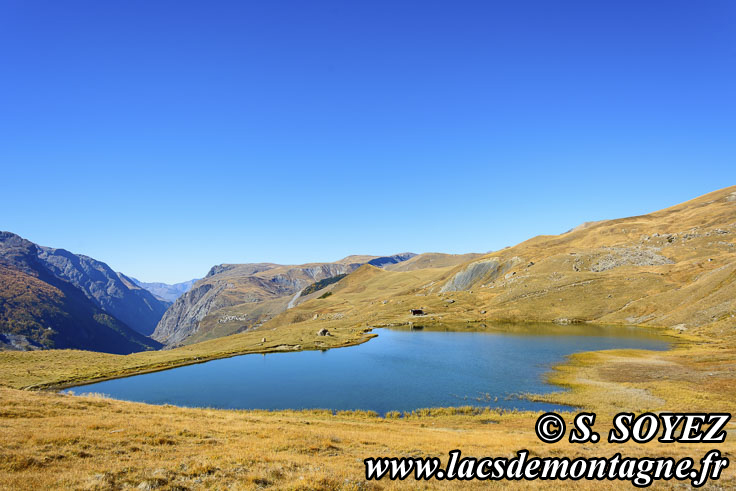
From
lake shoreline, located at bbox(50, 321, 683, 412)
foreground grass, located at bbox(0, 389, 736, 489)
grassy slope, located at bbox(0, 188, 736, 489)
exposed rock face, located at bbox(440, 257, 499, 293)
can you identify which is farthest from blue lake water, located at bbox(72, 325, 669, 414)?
exposed rock face, located at bbox(440, 257, 499, 293)

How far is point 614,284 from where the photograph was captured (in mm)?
127938

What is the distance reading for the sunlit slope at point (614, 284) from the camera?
9712 centimetres

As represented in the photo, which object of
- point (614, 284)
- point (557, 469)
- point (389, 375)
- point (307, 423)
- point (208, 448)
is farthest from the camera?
point (614, 284)

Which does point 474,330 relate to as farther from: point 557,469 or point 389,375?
point 557,469

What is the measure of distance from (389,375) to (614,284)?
10811 centimetres

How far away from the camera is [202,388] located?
5975cm

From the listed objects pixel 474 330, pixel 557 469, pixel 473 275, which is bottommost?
pixel 474 330

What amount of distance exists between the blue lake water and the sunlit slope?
1847 cm

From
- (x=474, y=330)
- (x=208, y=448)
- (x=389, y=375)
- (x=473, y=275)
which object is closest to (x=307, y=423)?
(x=208, y=448)

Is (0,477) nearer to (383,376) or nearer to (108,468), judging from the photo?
(108,468)

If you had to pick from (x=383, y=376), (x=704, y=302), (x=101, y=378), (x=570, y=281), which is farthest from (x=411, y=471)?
(x=570, y=281)

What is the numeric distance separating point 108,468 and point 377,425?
77.8 feet

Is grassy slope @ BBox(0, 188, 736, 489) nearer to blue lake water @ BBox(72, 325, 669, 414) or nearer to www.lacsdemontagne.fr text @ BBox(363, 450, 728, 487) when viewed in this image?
www.lacsdemontagne.fr text @ BBox(363, 450, 728, 487)

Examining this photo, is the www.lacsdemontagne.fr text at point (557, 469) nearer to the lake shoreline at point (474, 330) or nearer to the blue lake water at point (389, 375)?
the lake shoreline at point (474, 330)
